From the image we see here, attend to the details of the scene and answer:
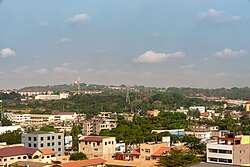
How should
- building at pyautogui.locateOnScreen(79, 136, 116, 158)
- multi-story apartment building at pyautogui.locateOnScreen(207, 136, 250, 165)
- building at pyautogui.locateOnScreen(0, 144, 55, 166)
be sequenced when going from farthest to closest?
building at pyautogui.locateOnScreen(79, 136, 116, 158), building at pyautogui.locateOnScreen(0, 144, 55, 166), multi-story apartment building at pyautogui.locateOnScreen(207, 136, 250, 165)

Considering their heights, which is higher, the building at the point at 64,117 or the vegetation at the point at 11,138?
the building at the point at 64,117

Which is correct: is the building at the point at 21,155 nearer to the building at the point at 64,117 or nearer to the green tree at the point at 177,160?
the green tree at the point at 177,160

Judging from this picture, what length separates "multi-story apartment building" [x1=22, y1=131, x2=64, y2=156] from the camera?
9.16 metres

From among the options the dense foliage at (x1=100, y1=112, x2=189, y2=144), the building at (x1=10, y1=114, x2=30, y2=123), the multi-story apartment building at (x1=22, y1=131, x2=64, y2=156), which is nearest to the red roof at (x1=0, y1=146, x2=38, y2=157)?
the multi-story apartment building at (x1=22, y1=131, x2=64, y2=156)

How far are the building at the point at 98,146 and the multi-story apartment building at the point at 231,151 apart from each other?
2526mm

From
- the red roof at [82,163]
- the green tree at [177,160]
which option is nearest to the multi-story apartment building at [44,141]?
the red roof at [82,163]

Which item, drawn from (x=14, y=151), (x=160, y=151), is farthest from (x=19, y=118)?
(x=160, y=151)

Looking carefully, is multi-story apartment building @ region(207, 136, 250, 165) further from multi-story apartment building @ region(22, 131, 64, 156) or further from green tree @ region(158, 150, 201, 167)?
multi-story apartment building @ region(22, 131, 64, 156)

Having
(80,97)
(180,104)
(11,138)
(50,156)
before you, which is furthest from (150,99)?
(50,156)

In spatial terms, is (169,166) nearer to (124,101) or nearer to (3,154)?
(3,154)

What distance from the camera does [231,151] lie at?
24.0ft

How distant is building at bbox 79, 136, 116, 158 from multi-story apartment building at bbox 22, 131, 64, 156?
446mm

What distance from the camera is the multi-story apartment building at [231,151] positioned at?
732cm

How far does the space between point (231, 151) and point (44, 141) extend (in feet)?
12.6
